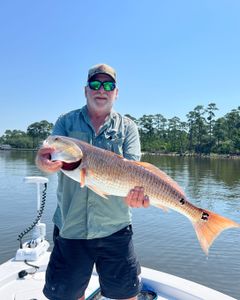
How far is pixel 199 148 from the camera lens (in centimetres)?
9794

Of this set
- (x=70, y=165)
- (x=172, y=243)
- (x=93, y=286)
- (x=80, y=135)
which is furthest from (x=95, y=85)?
(x=172, y=243)

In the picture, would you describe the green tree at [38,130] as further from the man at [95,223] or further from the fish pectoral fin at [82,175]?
the fish pectoral fin at [82,175]

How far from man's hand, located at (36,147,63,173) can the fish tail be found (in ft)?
4.25

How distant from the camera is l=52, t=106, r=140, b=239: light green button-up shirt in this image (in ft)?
10.8

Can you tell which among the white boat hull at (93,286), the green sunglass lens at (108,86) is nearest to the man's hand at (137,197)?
the green sunglass lens at (108,86)

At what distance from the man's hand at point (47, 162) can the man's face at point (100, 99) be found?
70 centimetres

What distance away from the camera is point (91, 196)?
3.32m

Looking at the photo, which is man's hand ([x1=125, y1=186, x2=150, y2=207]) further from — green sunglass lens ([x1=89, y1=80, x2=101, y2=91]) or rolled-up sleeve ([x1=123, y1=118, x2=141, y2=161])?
green sunglass lens ([x1=89, y1=80, x2=101, y2=91])

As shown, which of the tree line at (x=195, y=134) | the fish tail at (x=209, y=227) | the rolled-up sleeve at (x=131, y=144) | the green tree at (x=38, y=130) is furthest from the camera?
the green tree at (x=38, y=130)

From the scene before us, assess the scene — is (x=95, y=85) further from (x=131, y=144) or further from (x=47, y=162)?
(x=47, y=162)

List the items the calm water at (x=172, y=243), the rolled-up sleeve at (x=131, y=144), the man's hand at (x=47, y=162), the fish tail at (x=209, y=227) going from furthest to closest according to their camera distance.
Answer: the calm water at (x=172, y=243), the rolled-up sleeve at (x=131, y=144), the fish tail at (x=209, y=227), the man's hand at (x=47, y=162)

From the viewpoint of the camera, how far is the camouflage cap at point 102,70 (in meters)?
3.39

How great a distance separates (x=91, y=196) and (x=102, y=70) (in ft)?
3.83

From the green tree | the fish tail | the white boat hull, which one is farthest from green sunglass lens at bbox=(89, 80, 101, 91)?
the green tree
